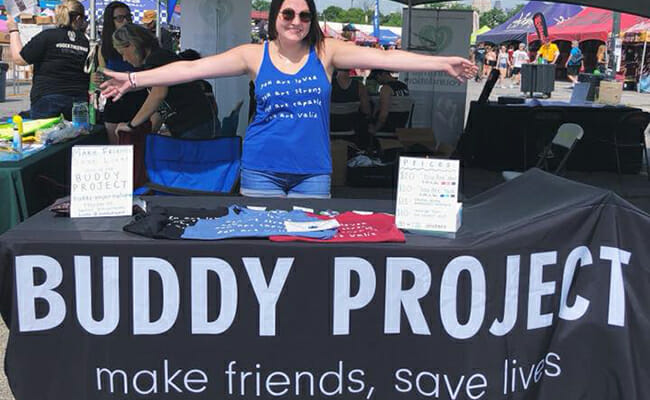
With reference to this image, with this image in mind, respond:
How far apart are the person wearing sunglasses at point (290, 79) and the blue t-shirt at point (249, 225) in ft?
1.16

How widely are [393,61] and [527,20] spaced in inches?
1254

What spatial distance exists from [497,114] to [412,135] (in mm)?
1239

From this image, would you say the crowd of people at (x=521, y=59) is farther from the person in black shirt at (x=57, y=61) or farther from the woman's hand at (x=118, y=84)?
the woman's hand at (x=118, y=84)

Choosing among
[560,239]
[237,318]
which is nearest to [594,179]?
[560,239]

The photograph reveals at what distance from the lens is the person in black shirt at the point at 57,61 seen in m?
5.06

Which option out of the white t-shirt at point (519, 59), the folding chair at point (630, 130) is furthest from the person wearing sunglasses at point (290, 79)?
the white t-shirt at point (519, 59)

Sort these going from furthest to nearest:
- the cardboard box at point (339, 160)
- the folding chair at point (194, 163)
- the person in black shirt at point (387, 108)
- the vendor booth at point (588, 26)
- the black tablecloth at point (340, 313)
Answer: the vendor booth at point (588, 26) < the person in black shirt at point (387, 108) < the cardboard box at point (339, 160) < the folding chair at point (194, 163) < the black tablecloth at point (340, 313)

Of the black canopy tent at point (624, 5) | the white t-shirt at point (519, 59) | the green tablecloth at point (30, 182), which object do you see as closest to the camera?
the green tablecloth at point (30, 182)

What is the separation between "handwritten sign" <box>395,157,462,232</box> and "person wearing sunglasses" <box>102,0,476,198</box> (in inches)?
26.3

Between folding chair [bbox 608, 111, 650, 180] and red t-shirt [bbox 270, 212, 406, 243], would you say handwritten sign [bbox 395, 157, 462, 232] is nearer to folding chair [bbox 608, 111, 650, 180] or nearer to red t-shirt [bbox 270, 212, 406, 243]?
red t-shirt [bbox 270, 212, 406, 243]

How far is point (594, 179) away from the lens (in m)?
7.89

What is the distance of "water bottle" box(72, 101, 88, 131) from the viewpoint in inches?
189

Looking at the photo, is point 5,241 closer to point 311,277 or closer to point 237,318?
point 237,318

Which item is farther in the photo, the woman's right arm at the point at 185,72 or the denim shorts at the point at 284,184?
the denim shorts at the point at 284,184
